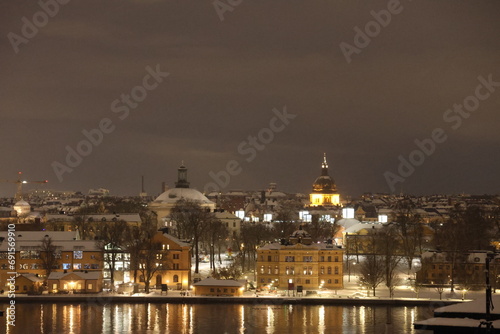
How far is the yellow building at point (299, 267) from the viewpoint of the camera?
50219mm

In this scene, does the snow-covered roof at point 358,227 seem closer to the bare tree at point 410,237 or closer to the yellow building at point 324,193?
the bare tree at point 410,237

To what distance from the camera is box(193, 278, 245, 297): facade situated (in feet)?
155

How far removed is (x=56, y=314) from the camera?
42.1 metres

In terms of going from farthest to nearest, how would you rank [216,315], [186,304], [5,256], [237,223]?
1. [237,223]
2. [5,256]
3. [186,304]
4. [216,315]

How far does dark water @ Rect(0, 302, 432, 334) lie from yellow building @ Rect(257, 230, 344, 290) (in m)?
5.73

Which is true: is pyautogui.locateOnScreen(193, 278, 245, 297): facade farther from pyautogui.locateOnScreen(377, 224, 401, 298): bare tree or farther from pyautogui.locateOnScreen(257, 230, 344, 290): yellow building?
pyautogui.locateOnScreen(377, 224, 401, 298): bare tree

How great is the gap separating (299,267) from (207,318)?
419 inches

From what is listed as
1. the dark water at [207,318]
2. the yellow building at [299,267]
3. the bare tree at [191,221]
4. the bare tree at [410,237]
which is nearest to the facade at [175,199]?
the bare tree at [191,221]

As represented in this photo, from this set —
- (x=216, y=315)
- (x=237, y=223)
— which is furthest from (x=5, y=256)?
(x=237, y=223)

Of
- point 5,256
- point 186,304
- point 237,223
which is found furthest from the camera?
point 237,223

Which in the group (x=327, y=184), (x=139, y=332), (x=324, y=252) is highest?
(x=327, y=184)

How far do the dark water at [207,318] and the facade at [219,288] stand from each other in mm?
2296

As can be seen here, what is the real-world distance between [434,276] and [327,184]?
9138 cm

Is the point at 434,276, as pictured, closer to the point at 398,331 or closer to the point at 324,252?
the point at 324,252
